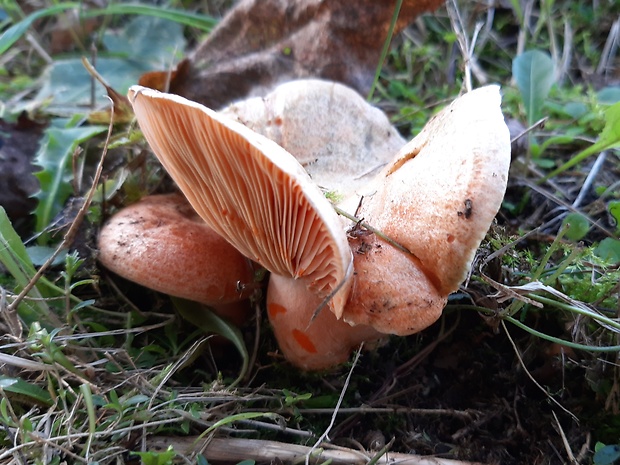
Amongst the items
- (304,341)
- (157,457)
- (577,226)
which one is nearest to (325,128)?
(304,341)

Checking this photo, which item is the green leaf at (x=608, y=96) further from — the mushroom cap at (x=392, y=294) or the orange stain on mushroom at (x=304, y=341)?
the orange stain on mushroom at (x=304, y=341)

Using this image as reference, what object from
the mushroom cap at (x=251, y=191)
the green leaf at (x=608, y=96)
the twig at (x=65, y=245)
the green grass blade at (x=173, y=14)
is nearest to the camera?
the mushroom cap at (x=251, y=191)

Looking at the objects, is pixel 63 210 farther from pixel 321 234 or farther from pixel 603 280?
pixel 603 280

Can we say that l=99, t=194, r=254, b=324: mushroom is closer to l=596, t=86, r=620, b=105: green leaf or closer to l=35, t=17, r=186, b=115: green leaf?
l=35, t=17, r=186, b=115: green leaf

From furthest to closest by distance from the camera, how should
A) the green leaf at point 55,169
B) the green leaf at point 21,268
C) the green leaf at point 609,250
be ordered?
the green leaf at point 55,169, the green leaf at point 609,250, the green leaf at point 21,268

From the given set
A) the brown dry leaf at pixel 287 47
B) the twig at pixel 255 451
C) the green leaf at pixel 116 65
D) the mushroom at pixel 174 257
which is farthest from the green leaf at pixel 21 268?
the brown dry leaf at pixel 287 47

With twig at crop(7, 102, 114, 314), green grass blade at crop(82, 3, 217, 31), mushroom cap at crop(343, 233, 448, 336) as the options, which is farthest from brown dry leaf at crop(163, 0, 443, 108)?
mushroom cap at crop(343, 233, 448, 336)

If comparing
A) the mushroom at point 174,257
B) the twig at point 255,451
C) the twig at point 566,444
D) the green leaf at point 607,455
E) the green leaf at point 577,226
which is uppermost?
the mushroom at point 174,257
